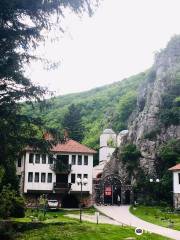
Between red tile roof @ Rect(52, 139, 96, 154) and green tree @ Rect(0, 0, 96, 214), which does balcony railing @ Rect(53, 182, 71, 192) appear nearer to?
red tile roof @ Rect(52, 139, 96, 154)

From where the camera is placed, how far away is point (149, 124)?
68.4 metres

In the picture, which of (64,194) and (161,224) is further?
(64,194)

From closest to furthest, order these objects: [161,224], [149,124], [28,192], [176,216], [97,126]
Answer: [161,224], [176,216], [28,192], [149,124], [97,126]

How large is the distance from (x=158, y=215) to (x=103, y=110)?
92.4 m

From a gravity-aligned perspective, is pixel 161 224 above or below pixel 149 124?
below

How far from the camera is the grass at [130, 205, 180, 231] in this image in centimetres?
3783

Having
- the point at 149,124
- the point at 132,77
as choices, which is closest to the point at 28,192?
the point at 149,124

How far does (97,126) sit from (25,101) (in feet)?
338

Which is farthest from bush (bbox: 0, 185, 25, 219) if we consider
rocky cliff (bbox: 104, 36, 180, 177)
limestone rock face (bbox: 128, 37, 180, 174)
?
limestone rock face (bbox: 128, 37, 180, 174)

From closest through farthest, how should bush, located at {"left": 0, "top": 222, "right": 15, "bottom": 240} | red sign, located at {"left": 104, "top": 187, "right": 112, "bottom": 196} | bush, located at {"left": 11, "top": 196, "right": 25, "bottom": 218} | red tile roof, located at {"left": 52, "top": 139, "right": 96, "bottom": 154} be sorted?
1. bush, located at {"left": 0, "top": 222, "right": 15, "bottom": 240}
2. bush, located at {"left": 11, "top": 196, "right": 25, "bottom": 218}
3. red tile roof, located at {"left": 52, "top": 139, "right": 96, "bottom": 154}
4. red sign, located at {"left": 104, "top": 187, "right": 112, "bottom": 196}

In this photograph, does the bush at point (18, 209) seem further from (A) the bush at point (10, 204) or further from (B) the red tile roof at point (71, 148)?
(B) the red tile roof at point (71, 148)

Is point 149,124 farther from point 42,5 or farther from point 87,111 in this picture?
point 87,111

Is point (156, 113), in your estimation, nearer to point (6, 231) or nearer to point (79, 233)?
point (79, 233)

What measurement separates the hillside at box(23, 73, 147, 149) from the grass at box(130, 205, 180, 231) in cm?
3792
